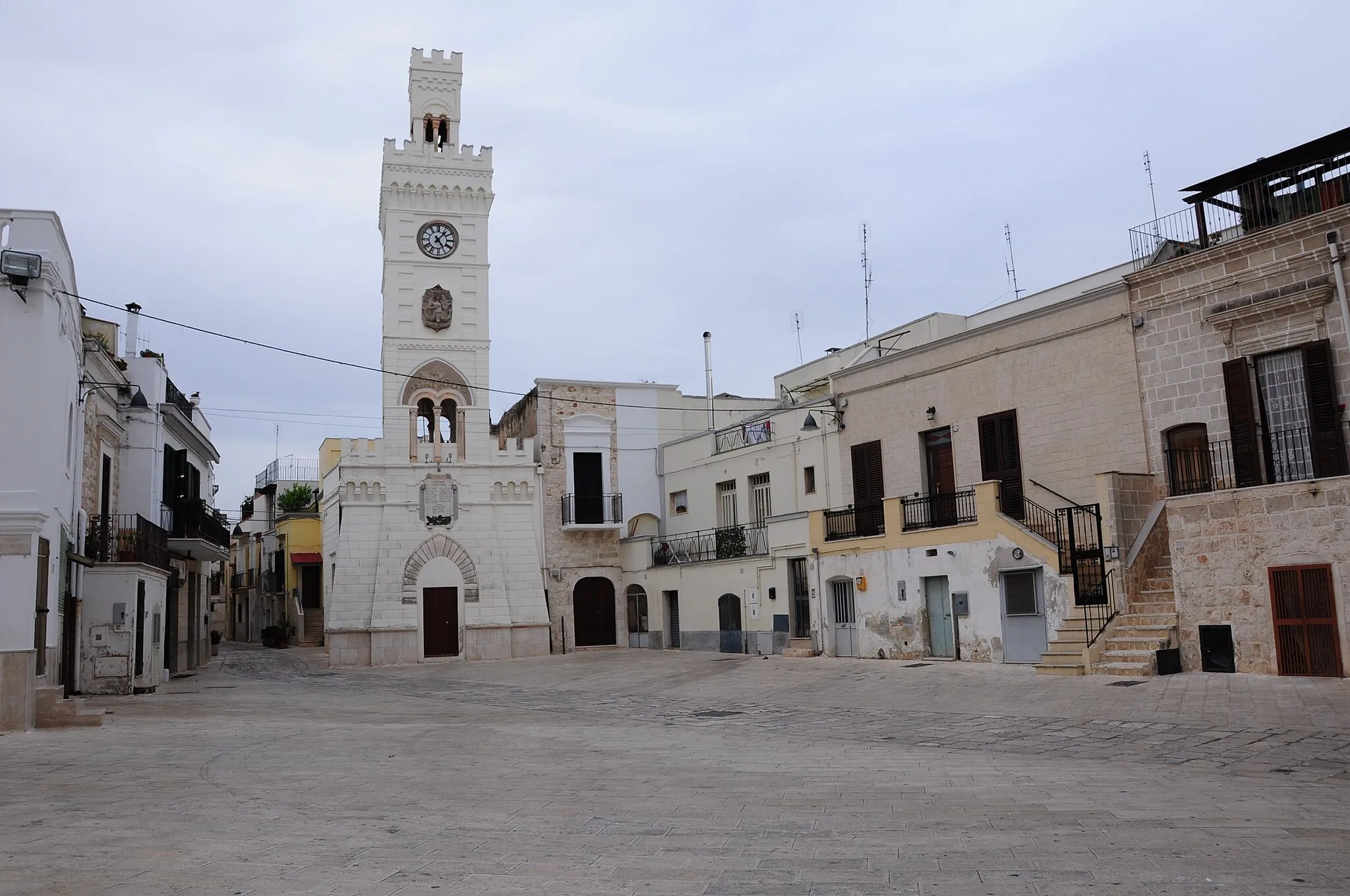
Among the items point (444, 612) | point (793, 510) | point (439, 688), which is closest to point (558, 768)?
point (439, 688)

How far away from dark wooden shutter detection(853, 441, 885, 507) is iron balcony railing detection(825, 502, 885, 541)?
190mm

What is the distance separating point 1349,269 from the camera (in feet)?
50.8

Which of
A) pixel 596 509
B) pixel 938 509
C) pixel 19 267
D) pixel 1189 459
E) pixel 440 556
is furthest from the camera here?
pixel 596 509

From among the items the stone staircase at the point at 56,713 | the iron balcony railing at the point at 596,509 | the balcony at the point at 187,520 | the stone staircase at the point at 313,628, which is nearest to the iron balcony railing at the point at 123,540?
the balcony at the point at 187,520

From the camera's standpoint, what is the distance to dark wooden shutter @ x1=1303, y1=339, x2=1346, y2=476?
51.6 ft

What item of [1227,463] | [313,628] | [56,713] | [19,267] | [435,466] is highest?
[19,267]

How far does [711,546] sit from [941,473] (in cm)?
888

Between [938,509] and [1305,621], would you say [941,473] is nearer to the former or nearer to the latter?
[938,509]

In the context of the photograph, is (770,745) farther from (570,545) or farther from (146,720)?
(570,545)

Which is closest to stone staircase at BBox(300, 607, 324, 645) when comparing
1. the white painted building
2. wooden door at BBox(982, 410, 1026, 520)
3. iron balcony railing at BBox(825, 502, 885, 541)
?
iron balcony railing at BBox(825, 502, 885, 541)

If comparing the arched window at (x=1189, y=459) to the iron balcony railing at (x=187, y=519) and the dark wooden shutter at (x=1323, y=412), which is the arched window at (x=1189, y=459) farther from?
the iron balcony railing at (x=187, y=519)

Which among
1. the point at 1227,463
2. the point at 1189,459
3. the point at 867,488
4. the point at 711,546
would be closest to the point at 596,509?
the point at 711,546

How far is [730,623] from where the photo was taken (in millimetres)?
28234

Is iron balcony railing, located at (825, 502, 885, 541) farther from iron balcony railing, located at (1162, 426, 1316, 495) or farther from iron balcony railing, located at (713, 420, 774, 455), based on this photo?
iron balcony railing, located at (1162, 426, 1316, 495)
